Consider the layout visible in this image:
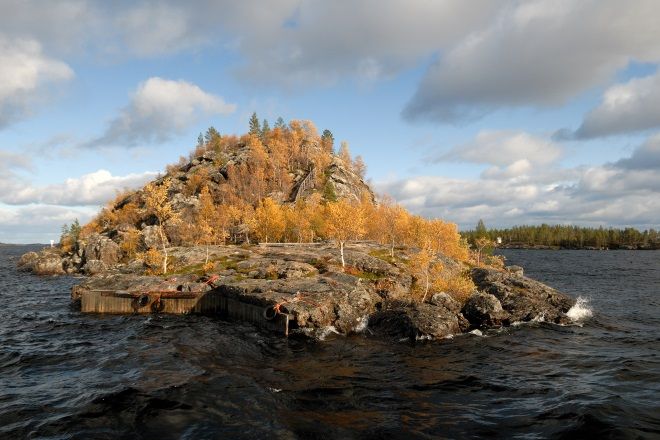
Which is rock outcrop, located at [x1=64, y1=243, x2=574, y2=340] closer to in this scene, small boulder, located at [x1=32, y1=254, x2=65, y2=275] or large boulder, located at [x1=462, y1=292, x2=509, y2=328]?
large boulder, located at [x1=462, y1=292, x2=509, y2=328]

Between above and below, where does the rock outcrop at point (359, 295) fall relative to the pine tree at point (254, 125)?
below

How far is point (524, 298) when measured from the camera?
43.2 metres

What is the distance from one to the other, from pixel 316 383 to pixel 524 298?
29.2 meters

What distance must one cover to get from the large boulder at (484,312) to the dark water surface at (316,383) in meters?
2.15

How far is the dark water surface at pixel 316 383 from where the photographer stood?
17.8 m

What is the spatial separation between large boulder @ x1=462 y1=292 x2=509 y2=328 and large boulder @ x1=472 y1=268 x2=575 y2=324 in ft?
4.76

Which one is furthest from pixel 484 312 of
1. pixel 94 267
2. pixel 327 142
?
pixel 327 142

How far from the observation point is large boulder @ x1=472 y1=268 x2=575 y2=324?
40906 mm

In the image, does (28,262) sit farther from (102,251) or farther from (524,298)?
(524,298)

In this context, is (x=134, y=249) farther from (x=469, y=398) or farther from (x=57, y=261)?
(x=469, y=398)

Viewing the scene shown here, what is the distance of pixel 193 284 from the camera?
147 feet

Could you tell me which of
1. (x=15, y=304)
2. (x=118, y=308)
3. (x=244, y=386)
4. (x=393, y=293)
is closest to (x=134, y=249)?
(x=15, y=304)

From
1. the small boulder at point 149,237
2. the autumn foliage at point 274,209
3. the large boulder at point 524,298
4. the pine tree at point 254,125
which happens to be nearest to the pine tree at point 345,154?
the autumn foliage at point 274,209

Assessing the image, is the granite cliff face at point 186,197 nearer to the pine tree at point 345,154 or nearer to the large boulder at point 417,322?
the pine tree at point 345,154
